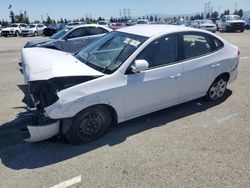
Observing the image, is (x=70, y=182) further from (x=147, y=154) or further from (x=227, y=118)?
(x=227, y=118)

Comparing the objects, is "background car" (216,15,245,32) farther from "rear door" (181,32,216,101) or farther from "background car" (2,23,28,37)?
"rear door" (181,32,216,101)

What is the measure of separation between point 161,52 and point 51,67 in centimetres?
186

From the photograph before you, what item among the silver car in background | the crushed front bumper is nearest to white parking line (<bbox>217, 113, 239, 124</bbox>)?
the crushed front bumper

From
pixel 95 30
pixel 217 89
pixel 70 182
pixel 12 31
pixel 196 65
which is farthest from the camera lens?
pixel 12 31

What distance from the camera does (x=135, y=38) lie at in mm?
4508

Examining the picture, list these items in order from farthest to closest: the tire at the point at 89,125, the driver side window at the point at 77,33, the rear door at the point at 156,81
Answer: the driver side window at the point at 77,33, the rear door at the point at 156,81, the tire at the point at 89,125

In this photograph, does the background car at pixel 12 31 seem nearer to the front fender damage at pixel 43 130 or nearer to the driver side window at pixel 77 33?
the driver side window at pixel 77 33

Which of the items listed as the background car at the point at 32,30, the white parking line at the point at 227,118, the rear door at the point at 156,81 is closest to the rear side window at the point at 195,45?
the rear door at the point at 156,81

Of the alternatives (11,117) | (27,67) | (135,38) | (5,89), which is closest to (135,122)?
(135,38)

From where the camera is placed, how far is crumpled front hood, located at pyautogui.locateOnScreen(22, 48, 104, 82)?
3709 mm

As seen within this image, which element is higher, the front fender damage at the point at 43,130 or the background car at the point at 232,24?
the background car at the point at 232,24

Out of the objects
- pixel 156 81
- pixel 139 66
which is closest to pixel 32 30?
pixel 156 81

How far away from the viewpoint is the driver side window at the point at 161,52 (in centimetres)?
431

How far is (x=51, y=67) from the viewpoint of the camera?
3.93 metres
